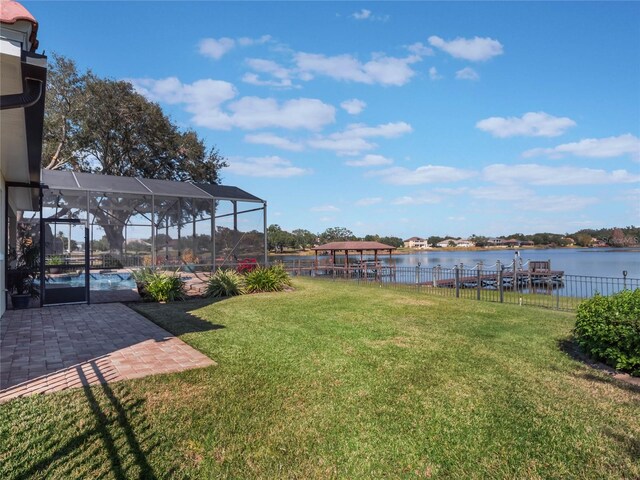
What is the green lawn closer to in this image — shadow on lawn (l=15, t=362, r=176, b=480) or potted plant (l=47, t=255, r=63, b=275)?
shadow on lawn (l=15, t=362, r=176, b=480)

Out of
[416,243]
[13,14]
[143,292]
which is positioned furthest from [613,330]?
[416,243]

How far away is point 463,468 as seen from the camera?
264cm

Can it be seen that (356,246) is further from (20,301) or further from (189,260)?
(20,301)

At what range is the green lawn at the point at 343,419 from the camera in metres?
2.64

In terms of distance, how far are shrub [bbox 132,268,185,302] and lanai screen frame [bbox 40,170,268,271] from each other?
5.19 feet

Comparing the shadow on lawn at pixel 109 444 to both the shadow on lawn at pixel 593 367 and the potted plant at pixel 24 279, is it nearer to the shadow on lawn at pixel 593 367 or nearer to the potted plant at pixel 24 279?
the shadow on lawn at pixel 593 367

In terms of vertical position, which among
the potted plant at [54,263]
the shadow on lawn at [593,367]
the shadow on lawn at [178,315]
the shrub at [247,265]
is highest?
the potted plant at [54,263]

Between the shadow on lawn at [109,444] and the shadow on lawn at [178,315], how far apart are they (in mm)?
2837

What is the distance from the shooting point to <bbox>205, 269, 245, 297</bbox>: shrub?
11.1 m

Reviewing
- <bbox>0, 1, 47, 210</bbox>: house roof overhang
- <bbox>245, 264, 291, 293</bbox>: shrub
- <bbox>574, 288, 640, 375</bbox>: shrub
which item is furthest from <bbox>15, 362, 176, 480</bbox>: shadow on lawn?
<bbox>245, 264, 291, 293</bbox>: shrub

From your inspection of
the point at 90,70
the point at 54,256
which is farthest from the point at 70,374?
the point at 90,70

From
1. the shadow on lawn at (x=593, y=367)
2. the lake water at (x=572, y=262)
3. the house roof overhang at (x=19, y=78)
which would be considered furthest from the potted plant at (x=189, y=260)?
the shadow on lawn at (x=593, y=367)

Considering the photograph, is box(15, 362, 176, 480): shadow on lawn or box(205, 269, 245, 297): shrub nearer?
box(15, 362, 176, 480): shadow on lawn

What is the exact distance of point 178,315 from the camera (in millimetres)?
7836
